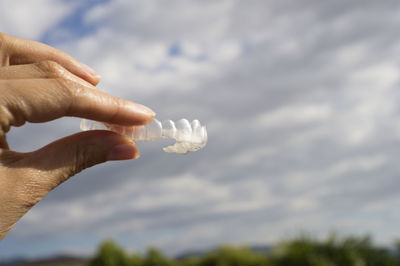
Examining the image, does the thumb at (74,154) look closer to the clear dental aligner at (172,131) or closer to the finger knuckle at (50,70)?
the clear dental aligner at (172,131)

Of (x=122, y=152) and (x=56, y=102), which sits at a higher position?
(x=56, y=102)

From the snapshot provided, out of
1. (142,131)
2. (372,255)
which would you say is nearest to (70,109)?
(142,131)

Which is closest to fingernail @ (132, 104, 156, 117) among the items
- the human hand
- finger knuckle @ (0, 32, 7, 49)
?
the human hand

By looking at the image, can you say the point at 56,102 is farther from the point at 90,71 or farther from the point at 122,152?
the point at 90,71

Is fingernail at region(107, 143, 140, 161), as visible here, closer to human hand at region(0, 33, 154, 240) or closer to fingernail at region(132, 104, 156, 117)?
human hand at region(0, 33, 154, 240)

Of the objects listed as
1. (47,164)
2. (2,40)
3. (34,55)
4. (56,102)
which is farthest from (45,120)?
(2,40)

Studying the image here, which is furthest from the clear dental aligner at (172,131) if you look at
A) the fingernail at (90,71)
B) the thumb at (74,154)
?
the fingernail at (90,71)

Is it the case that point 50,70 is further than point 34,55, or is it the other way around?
point 34,55
